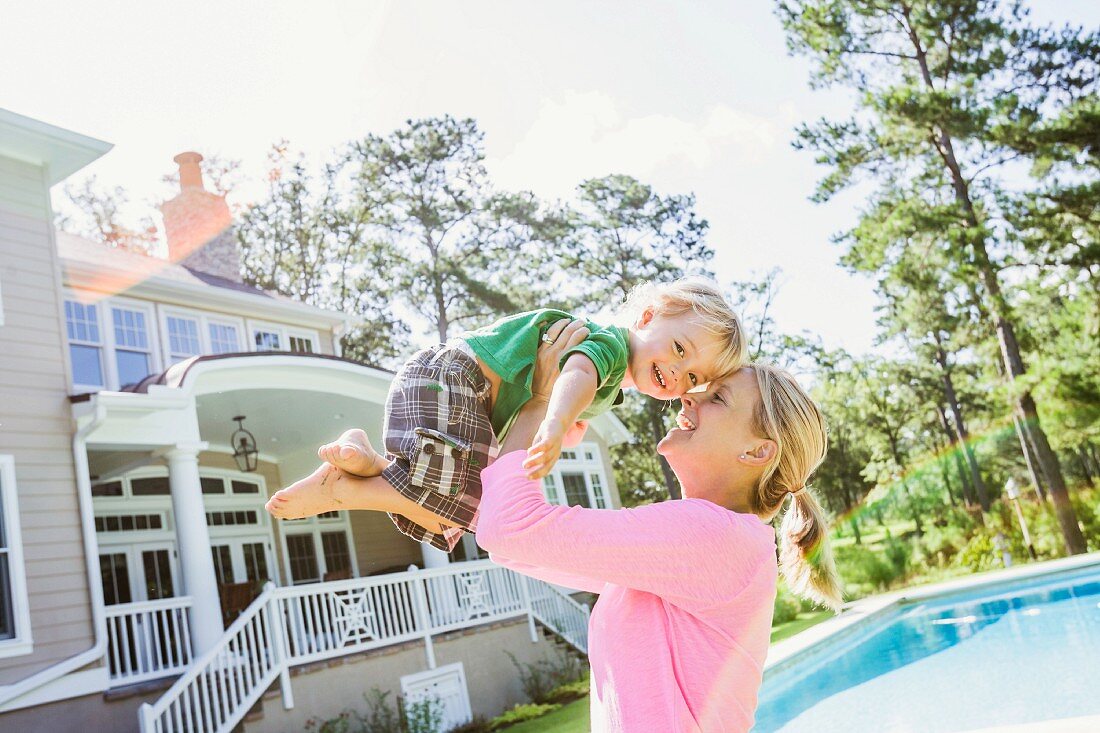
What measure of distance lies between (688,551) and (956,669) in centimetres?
966

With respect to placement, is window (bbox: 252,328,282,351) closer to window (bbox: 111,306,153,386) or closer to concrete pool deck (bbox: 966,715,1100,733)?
window (bbox: 111,306,153,386)

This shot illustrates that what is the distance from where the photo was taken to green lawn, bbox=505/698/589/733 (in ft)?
31.4

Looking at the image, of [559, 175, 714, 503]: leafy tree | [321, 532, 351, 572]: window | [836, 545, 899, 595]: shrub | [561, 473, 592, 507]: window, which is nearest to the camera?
[321, 532, 351, 572]: window

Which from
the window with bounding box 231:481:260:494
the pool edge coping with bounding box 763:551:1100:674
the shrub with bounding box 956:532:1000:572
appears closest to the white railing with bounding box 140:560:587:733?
the window with bounding box 231:481:260:494

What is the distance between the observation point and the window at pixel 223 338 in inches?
553

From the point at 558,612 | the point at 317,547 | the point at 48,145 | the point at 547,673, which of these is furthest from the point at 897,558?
the point at 48,145

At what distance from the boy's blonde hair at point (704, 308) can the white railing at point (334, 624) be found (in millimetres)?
7457

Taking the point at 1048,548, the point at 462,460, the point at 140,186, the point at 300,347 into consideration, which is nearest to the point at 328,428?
the point at 300,347

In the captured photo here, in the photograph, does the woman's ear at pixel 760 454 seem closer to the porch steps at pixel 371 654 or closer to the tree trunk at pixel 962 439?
the porch steps at pixel 371 654

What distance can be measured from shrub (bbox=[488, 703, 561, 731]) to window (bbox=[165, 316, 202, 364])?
21.2ft

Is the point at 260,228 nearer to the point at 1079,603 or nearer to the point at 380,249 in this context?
the point at 380,249

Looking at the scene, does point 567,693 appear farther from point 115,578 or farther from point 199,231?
point 199,231

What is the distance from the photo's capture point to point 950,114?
688 inches

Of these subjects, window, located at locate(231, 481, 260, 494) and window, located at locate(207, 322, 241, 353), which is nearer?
window, located at locate(207, 322, 241, 353)
